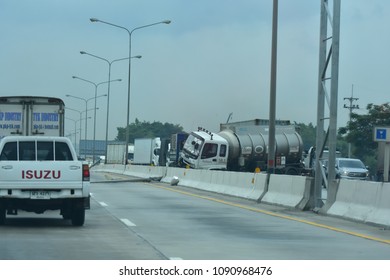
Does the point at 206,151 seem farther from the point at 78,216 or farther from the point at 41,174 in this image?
the point at 41,174

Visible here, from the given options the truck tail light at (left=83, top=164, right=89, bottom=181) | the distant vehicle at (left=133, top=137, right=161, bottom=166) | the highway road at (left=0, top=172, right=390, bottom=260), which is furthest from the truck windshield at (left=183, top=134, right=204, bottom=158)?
the truck tail light at (left=83, top=164, right=89, bottom=181)

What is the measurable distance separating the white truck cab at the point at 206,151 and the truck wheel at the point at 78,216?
31.0 metres

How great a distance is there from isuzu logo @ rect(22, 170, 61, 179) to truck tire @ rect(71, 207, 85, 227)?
0.83m

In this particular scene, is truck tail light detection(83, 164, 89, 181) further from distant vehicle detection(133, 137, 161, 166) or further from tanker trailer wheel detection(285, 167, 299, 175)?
distant vehicle detection(133, 137, 161, 166)

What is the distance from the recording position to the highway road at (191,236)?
13172 millimetres

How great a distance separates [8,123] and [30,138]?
4.43 meters

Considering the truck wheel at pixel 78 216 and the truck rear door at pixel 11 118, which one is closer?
the truck wheel at pixel 78 216

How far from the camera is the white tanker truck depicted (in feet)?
157

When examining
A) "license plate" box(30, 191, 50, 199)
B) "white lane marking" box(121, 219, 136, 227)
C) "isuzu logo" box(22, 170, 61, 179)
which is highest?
"isuzu logo" box(22, 170, 61, 179)

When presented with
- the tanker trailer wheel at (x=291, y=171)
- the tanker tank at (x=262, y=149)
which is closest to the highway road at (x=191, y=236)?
the tanker tank at (x=262, y=149)

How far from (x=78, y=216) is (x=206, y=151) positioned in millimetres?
31797

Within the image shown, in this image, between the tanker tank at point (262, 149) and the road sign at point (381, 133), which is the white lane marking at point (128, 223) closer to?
the road sign at point (381, 133)
